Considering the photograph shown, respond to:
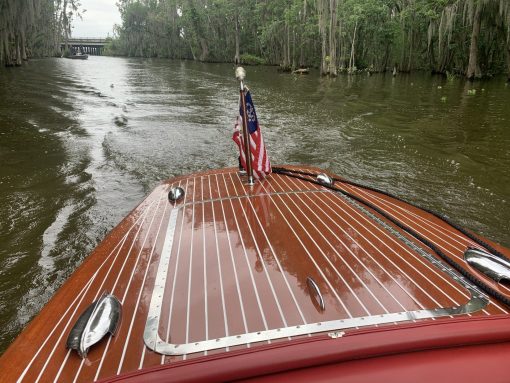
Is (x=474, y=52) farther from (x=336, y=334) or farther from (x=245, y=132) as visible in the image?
(x=336, y=334)

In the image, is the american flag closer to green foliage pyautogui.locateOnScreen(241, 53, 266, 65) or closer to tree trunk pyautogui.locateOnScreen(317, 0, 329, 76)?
tree trunk pyautogui.locateOnScreen(317, 0, 329, 76)

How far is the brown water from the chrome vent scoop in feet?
5.77

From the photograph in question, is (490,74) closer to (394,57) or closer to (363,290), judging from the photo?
(394,57)

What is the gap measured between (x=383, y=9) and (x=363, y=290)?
31.5m

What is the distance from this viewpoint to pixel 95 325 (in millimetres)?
1978

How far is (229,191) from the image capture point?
13.2ft

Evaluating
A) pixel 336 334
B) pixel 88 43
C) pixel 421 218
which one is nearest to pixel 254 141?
pixel 421 218

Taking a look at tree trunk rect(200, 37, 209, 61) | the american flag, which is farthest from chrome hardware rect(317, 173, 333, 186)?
tree trunk rect(200, 37, 209, 61)

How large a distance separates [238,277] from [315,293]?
497 millimetres

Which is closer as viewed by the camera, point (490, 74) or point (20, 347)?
point (20, 347)

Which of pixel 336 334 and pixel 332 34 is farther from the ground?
pixel 332 34

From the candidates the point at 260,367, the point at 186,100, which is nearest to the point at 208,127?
the point at 186,100

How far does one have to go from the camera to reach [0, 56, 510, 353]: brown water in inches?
191

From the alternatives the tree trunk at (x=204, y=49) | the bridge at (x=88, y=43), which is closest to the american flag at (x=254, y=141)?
the tree trunk at (x=204, y=49)
